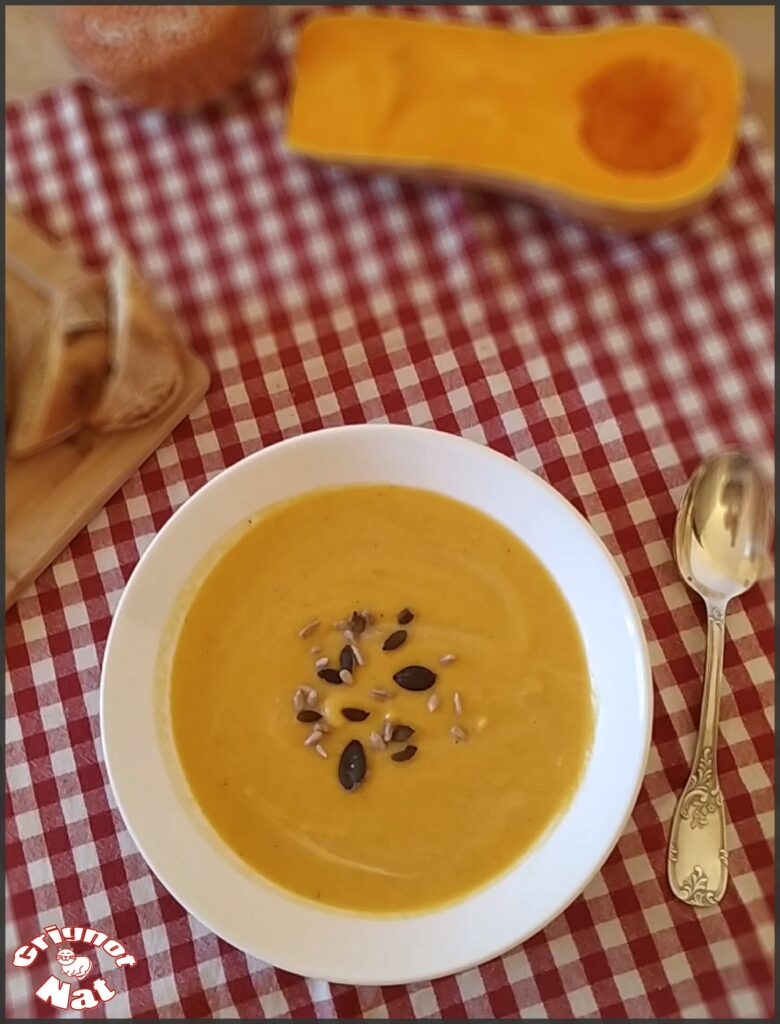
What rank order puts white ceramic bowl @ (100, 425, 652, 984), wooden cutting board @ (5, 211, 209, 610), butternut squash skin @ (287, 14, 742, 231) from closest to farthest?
1. white ceramic bowl @ (100, 425, 652, 984)
2. wooden cutting board @ (5, 211, 209, 610)
3. butternut squash skin @ (287, 14, 742, 231)

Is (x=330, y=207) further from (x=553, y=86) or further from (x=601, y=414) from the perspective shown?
(x=601, y=414)

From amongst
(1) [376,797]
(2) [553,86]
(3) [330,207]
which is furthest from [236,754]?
(2) [553,86]

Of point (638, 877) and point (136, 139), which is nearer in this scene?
point (638, 877)

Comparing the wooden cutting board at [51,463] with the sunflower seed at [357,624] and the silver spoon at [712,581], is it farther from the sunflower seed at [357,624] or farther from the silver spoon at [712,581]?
the silver spoon at [712,581]

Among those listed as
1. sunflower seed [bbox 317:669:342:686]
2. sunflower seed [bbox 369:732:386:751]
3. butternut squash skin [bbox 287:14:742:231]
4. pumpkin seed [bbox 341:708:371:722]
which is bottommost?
sunflower seed [bbox 369:732:386:751]

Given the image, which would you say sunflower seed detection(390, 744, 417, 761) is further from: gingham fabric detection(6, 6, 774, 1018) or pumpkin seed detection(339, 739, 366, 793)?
gingham fabric detection(6, 6, 774, 1018)

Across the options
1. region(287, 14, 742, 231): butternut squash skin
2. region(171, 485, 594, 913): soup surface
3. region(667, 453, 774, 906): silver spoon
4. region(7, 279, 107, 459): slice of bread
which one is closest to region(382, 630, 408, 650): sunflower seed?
region(171, 485, 594, 913): soup surface
